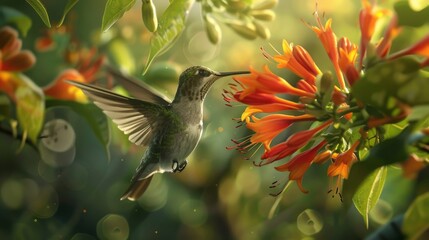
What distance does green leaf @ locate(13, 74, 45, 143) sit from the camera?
134 centimetres

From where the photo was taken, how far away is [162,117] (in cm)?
144

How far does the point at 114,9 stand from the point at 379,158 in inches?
16.1

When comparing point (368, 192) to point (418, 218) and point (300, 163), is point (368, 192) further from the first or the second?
point (418, 218)

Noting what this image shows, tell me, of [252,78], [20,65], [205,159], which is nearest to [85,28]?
[205,159]

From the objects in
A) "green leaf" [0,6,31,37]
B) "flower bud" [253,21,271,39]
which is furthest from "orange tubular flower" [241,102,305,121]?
"green leaf" [0,6,31,37]

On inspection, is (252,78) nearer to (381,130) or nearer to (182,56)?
(381,130)

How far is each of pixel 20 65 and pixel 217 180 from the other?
107cm

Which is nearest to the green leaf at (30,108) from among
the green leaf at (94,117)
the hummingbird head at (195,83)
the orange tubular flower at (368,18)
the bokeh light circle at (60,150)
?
the green leaf at (94,117)

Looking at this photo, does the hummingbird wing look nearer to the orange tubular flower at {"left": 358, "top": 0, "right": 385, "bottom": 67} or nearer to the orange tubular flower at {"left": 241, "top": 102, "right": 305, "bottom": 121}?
the orange tubular flower at {"left": 241, "top": 102, "right": 305, "bottom": 121}

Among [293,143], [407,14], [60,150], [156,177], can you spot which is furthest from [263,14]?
[60,150]

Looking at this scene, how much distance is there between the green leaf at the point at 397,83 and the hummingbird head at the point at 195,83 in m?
0.45

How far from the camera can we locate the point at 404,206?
7.67 ft

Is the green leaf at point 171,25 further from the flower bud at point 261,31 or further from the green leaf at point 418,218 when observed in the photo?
the green leaf at point 418,218

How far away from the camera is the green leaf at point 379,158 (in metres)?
0.87
